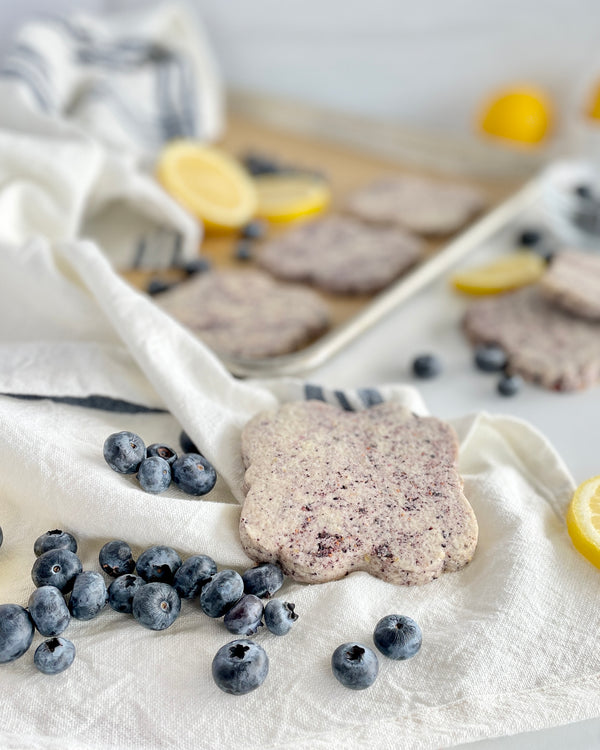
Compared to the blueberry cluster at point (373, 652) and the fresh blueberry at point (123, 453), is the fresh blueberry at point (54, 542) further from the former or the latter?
the blueberry cluster at point (373, 652)

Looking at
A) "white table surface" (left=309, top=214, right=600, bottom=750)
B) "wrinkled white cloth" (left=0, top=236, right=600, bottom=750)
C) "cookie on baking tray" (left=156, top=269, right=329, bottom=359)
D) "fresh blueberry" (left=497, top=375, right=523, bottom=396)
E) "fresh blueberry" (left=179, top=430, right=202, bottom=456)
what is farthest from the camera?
"cookie on baking tray" (left=156, top=269, right=329, bottom=359)

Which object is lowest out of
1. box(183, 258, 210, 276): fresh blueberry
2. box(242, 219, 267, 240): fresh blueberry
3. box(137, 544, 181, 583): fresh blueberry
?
box(183, 258, 210, 276): fresh blueberry

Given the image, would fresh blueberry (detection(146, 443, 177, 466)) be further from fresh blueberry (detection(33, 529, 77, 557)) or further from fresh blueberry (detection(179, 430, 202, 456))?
fresh blueberry (detection(33, 529, 77, 557))

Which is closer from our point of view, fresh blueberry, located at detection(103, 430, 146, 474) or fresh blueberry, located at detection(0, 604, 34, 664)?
fresh blueberry, located at detection(0, 604, 34, 664)

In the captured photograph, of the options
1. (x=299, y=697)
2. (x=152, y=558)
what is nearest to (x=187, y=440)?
(x=152, y=558)

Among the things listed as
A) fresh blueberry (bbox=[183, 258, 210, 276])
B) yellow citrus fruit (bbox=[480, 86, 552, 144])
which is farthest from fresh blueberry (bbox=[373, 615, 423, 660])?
yellow citrus fruit (bbox=[480, 86, 552, 144])

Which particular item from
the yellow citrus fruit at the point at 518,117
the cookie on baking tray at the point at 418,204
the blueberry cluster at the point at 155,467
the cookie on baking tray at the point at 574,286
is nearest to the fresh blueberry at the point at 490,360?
the cookie on baking tray at the point at 574,286

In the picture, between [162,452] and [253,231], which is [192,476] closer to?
[162,452]
